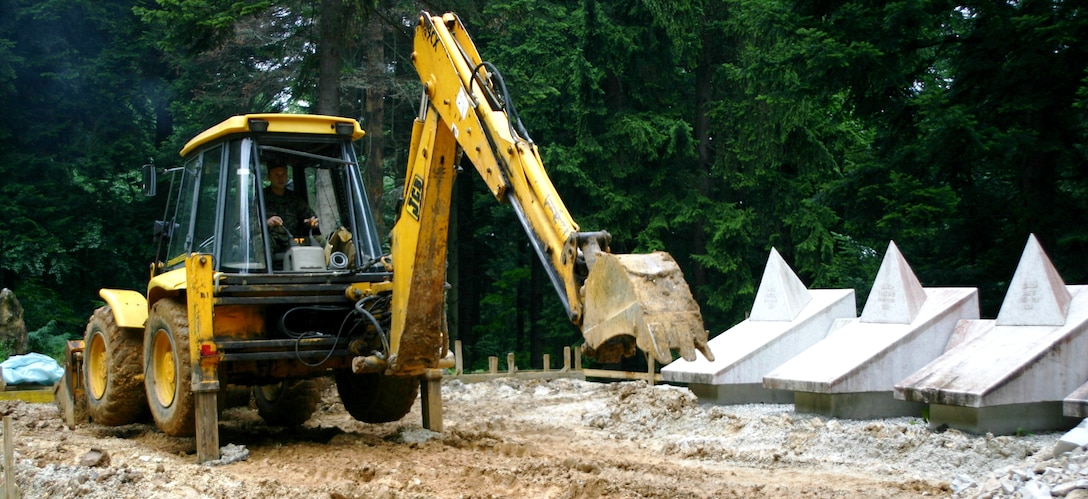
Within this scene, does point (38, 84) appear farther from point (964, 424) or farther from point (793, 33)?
point (964, 424)

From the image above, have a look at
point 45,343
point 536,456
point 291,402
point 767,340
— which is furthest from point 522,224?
point 45,343

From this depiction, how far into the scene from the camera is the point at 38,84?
24.1 meters

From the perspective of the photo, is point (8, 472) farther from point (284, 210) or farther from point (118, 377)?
point (118, 377)

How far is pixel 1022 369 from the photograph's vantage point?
8.56m

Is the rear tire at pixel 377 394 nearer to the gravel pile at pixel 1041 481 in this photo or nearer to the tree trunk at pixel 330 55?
the gravel pile at pixel 1041 481

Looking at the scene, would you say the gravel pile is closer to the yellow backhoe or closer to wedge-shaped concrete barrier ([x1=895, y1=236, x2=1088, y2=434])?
wedge-shaped concrete barrier ([x1=895, y1=236, x2=1088, y2=434])

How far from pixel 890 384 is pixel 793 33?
5802 millimetres

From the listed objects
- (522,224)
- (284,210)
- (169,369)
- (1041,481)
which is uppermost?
(284,210)

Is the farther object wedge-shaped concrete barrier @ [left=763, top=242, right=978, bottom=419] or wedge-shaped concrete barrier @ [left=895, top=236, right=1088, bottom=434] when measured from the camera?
wedge-shaped concrete barrier @ [left=763, top=242, right=978, bottom=419]

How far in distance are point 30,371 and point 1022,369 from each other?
10681 millimetres

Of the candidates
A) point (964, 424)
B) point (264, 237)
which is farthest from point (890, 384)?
point (264, 237)

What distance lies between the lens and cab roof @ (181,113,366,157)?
820 centimetres

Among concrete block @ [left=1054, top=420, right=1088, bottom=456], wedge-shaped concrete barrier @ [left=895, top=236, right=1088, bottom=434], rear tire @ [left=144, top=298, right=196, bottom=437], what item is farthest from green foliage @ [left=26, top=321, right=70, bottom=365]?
concrete block @ [left=1054, top=420, right=1088, bottom=456]

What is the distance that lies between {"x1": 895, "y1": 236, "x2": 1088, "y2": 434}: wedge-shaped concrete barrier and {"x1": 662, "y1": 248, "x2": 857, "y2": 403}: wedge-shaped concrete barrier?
9.06 ft
